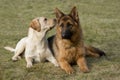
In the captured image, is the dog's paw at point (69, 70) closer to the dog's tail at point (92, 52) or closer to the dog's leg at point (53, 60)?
the dog's leg at point (53, 60)

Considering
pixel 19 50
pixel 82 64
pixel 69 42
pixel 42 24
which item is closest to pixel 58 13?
pixel 42 24

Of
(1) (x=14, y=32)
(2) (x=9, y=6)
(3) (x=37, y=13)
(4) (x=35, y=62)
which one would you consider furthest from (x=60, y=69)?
(2) (x=9, y=6)

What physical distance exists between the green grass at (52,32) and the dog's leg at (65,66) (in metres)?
0.09

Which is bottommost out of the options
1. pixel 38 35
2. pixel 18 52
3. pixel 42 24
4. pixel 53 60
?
pixel 53 60

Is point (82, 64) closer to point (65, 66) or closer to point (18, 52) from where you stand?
point (65, 66)

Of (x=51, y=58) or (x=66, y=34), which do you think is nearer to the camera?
(x=66, y=34)

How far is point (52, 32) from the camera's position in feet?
39.2

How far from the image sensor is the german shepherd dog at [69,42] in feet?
25.1

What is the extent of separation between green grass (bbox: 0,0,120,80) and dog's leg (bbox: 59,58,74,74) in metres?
0.09

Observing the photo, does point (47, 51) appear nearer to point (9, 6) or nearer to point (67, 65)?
point (67, 65)

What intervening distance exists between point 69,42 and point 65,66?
531 millimetres

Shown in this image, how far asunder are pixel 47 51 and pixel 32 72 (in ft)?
2.28

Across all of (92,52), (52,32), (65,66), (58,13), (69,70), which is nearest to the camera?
(69,70)

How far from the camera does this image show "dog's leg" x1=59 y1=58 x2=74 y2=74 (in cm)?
759
